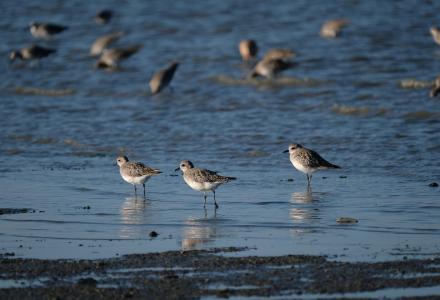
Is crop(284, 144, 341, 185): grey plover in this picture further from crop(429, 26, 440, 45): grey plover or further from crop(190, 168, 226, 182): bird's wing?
crop(429, 26, 440, 45): grey plover

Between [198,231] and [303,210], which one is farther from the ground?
[303,210]

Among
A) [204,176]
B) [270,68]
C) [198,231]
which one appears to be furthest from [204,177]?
[270,68]

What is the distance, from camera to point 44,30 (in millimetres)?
28938

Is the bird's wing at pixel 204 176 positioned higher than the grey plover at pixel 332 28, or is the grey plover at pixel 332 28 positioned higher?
the grey plover at pixel 332 28

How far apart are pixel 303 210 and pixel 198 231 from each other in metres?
1.63

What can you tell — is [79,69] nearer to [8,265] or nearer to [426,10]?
[426,10]

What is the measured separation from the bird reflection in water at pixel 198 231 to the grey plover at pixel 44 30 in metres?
18.6

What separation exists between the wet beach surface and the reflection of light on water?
3 centimetres

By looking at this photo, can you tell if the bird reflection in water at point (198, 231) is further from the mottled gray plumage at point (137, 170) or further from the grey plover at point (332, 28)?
the grey plover at point (332, 28)

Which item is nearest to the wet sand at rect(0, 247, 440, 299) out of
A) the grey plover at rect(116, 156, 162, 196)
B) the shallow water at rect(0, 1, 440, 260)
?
the shallow water at rect(0, 1, 440, 260)

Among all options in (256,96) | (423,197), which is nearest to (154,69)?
(256,96)

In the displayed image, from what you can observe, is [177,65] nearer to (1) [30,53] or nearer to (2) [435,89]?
(1) [30,53]

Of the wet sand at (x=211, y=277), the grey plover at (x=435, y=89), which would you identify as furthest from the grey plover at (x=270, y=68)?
the wet sand at (x=211, y=277)

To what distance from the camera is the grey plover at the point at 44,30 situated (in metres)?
29.0
